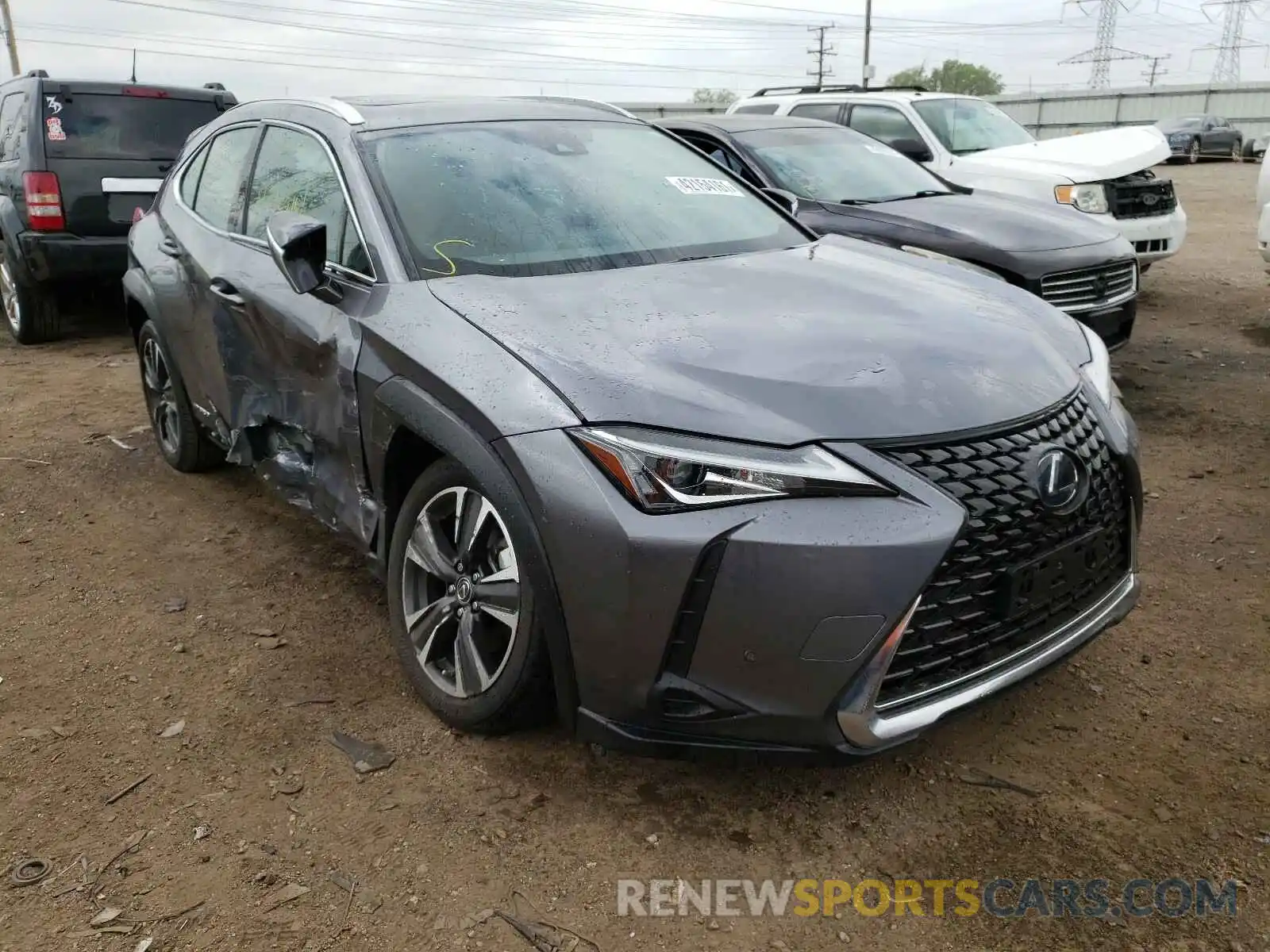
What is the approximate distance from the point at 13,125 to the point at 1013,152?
25.8ft

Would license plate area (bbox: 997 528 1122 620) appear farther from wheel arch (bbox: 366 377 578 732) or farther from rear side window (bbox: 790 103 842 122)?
rear side window (bbox: 790 103 842 122)

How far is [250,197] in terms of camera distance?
3.80m

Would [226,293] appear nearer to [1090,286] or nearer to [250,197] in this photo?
[250,197]

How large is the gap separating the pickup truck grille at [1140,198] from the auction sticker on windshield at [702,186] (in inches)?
196

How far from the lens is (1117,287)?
5.80 m

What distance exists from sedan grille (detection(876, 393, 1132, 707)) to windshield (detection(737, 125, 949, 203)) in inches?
168

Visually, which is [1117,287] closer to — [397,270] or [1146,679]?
[1146,679]

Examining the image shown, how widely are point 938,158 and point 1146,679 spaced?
6671 millimetres

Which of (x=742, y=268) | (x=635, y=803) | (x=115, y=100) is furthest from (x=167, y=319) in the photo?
(x=115, y=100)

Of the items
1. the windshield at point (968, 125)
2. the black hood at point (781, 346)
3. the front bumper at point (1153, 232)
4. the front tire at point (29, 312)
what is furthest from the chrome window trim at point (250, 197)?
the windshield at point (968, 125)

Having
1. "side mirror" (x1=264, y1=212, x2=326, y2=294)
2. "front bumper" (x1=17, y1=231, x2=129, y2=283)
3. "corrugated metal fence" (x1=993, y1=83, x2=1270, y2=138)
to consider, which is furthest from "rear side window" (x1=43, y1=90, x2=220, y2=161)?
"corrugated metal fence" (x1=993, y1=83, x2=1270, y2=138)

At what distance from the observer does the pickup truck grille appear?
7.57m

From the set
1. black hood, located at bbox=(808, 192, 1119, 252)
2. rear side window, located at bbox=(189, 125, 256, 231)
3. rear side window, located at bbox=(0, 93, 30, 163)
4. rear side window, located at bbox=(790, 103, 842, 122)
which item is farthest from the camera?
rear side window, located at bbox=(790, 103, 842, 122)

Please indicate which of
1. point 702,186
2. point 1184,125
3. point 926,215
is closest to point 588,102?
point 702,186
